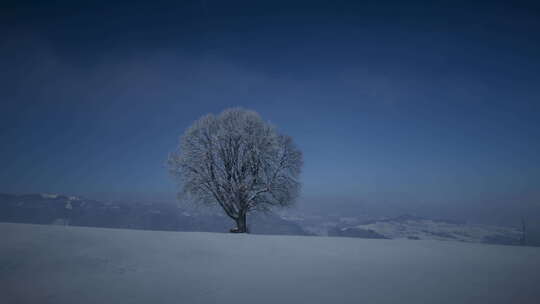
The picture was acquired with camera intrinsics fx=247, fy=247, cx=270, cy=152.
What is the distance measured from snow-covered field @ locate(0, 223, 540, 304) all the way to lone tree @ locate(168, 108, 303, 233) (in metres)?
9.53

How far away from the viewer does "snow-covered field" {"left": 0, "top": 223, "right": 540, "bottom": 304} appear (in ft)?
14.4

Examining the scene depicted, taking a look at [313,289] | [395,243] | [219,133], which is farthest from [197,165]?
[313,289]

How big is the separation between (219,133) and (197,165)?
2883 mm

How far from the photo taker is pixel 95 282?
4801 mm

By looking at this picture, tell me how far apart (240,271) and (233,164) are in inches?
504

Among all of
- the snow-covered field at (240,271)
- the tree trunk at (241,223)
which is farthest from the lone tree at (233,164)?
the snow-covered field at (240,271)

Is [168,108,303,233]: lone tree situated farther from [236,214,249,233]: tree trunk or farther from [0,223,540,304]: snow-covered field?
[0,223,540,304]: snow-covered field

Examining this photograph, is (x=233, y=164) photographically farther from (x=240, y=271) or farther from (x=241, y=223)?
(x=240, y=271)

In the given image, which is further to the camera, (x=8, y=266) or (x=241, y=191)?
(x=241, y=191)

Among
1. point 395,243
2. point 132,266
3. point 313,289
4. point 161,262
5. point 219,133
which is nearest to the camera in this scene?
point 313,289

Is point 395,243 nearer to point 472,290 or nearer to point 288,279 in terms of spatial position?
point 472,290

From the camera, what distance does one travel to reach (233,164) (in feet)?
59.9

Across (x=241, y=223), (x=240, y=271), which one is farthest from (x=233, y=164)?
(x=240, y=271)

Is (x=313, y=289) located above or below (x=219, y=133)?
below
